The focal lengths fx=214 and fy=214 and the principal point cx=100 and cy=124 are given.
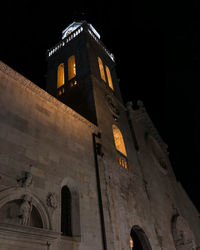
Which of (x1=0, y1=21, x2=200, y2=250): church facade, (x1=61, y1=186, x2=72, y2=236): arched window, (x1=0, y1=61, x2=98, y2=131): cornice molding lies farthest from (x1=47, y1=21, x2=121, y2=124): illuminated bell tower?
(x1=61, y1=186, x2=72, y2=236): arched window

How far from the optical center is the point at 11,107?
819 centimetres

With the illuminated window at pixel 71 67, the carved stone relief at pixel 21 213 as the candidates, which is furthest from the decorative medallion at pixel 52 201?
the illuminated window at pixel 71 67

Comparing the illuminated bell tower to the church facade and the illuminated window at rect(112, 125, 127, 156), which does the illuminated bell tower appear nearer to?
the church facade

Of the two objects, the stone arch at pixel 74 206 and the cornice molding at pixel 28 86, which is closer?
the stone arch at pixel 74 206

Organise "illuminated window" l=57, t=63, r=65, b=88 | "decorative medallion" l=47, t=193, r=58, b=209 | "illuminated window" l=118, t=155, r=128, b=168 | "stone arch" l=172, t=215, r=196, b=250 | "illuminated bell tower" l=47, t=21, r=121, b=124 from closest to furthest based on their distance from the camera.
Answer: "decorative medallion" l=47, t=193, r=58, b=209 → "illuminated window" l=118, t=155, r=128, b=168 → "stone arch" l=172, t=215, r=196, b=250 → "illuminated bell tower" l=47, t=21, r=121, b=124 → "illuminated window" l=57, t=63, r=65, b=88

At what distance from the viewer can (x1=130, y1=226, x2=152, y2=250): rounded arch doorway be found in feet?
38.1

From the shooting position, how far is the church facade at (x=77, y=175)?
6781mm

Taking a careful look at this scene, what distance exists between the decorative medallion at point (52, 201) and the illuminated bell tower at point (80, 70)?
249 inches

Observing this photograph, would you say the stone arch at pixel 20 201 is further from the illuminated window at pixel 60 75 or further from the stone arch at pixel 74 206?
the illuminated window at pixel 60 75

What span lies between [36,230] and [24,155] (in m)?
2.50

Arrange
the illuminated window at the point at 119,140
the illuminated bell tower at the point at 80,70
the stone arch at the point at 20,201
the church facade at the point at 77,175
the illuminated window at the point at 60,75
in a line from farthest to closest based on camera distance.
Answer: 1. the illuminated window at the point at 60,75
2. the illuminated bell tower at the point at 80,70
3. the illuminated window at the point at 119,140
4. the church facade at the point at 77,175
5. the stone arch at the point at 20,201

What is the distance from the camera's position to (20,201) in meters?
6.64

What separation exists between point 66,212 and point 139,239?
5.62 meters

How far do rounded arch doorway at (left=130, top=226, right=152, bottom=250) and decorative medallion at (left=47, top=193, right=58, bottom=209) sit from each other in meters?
6.06
